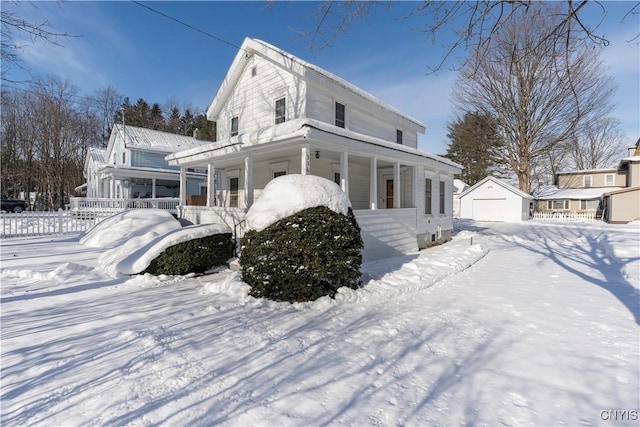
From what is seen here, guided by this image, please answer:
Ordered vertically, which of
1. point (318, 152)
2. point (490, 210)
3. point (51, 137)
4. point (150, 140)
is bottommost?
point (490, 210)

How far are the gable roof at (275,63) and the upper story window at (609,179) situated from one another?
30.4 metres

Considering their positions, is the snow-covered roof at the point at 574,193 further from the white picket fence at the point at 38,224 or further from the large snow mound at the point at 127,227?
the white picket fence at the point at 38,224

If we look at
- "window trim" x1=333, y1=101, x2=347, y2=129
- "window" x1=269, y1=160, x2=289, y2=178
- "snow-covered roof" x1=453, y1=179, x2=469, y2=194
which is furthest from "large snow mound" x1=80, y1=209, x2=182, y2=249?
"snow-covered roof" x1=453, y1=179, x2=469, y2=194

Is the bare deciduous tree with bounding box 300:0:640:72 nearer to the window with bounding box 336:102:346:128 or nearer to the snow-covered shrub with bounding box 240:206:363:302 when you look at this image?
the snow-covered shrub with bounding box 240:206:363:302

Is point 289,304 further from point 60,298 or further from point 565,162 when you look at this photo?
point 565,162

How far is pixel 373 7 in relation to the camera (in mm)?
3881

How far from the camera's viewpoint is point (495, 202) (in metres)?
28.0

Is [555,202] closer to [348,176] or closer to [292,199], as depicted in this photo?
[348,176]

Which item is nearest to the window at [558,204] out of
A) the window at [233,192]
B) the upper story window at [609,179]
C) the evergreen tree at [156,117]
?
the upper story window at [609,179]

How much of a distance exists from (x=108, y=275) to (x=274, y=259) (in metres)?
4.05

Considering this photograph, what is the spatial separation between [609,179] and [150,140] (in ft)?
147

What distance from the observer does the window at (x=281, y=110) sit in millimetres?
10917

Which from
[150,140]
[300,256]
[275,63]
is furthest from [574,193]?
[150,140]

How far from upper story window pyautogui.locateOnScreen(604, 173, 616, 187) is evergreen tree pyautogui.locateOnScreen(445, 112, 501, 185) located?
9.88 m
